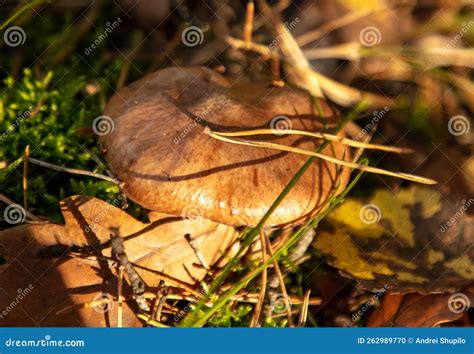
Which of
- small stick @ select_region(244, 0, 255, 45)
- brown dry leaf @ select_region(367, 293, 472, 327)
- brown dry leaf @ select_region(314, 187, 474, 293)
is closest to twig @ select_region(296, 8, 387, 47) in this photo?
small stick @ select_region(244, 0, 255, 45)

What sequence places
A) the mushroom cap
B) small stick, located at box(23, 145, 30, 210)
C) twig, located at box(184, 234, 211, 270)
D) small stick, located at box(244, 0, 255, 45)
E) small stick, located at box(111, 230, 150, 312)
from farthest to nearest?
small stick, located at box(244, 0, 255, 45)
small stick, located at box(23, 145, 30, 210)
twig, located at box(184, 234, 211, 270)
small stick, located at box(111, 230, 150, 312)
the mushroom cap

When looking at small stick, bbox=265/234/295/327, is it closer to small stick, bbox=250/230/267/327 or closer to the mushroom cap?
small stick, bbox=250/230/267/327

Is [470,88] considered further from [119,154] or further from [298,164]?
[119,154]

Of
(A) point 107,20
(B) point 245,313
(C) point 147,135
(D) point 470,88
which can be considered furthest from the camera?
(A) point 107,20

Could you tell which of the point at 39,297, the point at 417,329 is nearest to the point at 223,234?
the point at 39,297

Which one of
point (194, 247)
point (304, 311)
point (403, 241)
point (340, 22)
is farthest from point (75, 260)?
point (340, 22)

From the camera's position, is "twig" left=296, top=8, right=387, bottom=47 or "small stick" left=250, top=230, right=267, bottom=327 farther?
"twig" left=296, top=8, right=387, bottom=47

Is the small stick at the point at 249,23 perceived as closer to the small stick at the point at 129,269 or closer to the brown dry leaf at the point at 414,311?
the small stick at the point at 129,269
